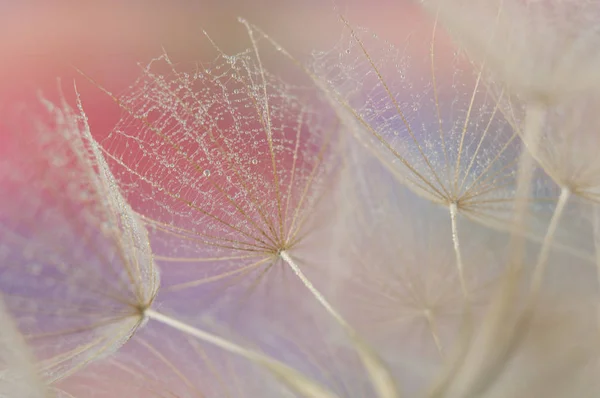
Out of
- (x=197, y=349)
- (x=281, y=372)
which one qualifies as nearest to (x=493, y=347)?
(x=281, y=372)

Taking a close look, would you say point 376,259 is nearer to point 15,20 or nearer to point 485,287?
point 485,287

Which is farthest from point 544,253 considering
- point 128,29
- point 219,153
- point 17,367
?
point 128,29

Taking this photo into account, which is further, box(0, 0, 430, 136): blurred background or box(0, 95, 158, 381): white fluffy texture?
box(0, 0, 430, 136): blurred background

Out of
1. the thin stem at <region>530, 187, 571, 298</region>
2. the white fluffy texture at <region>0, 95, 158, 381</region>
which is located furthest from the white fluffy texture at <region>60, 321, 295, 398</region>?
the thin stem at <region>530, 187, 571, 298</region>

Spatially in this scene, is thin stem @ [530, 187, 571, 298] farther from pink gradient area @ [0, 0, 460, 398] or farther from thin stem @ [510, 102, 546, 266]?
pink gradient area @ [0, 0, 460, 398]

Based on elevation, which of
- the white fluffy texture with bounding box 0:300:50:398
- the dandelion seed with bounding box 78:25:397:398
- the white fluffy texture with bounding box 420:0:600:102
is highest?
the white fluffy texture with bounding box 420:0:600:102

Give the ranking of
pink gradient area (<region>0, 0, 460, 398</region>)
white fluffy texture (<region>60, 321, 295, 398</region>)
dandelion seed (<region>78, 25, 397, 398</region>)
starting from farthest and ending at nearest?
1. pink gradient area (<region>0, 0, 460, 398</region>)
2. white fluffy texture (<region>60, 321, 295, 398</region>)
3. dandelion seed (<region>78, 25, 397, 398</region>)
